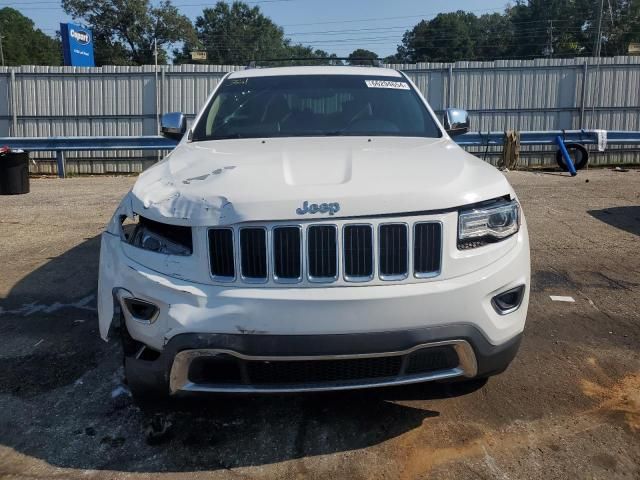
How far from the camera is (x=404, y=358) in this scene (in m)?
2.42

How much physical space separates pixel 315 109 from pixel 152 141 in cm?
1076

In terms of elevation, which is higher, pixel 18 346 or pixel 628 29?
pixel 628 29

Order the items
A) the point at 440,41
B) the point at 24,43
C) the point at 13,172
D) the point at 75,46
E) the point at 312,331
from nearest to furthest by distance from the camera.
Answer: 1. the point at 312,331
2. the point at 13,172
3. the point at 75,46
4. the point at 24,43
5. the point at 440,41

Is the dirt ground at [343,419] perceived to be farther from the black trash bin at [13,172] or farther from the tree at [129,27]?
the tree at [129,27]

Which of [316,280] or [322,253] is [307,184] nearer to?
[322,253]

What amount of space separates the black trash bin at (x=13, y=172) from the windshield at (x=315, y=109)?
23.3ft

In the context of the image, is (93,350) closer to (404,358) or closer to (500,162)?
(404,358)

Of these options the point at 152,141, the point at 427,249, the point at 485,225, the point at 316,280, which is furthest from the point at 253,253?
the point at 152,141

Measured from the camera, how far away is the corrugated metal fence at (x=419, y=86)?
16375 millimetres

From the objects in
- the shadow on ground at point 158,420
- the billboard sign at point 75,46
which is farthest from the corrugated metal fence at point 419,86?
the shadow on ground at point 158,420

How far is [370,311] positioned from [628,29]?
2447 inches

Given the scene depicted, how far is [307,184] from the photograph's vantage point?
99.1 inches

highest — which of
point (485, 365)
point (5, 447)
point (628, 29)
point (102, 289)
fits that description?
point (628, 29)

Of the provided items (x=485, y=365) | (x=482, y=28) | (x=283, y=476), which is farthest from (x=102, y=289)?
(x=482, y=28)
